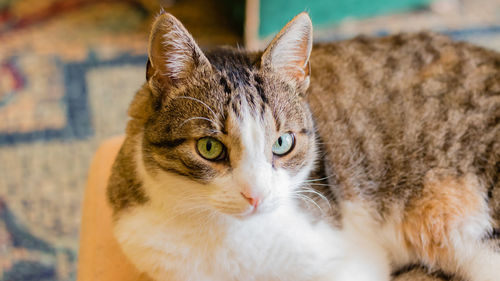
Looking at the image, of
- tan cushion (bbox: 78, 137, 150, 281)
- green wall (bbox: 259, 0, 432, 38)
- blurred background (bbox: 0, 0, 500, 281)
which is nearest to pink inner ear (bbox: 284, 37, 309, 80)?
tan cushion (bbox: 78, 137, 150, 281)

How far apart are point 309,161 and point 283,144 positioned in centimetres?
13

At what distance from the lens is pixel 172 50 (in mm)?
1093

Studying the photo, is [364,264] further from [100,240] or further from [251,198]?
[100,240]

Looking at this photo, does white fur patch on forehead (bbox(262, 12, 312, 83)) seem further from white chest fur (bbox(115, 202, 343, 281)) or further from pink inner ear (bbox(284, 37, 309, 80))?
white chest fur (bbox(115, 202, 343, 281))

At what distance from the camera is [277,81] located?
1.20 m

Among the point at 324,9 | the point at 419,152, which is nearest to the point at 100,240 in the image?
the point at 419,152

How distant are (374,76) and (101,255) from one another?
0.97 metres

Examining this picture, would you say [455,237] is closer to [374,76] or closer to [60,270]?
[374,76]

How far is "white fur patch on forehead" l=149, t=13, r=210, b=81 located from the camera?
1.05m

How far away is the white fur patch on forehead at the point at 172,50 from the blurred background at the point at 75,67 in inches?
41.7

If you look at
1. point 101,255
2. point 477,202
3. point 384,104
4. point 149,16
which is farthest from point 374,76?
point 149,16

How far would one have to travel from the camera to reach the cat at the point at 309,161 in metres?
1.09

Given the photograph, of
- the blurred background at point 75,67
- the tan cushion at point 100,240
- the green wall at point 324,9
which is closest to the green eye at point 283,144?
the tan cushion at point 100,240

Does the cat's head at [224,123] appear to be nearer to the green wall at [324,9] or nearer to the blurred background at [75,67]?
the blurred background at [75,67]
